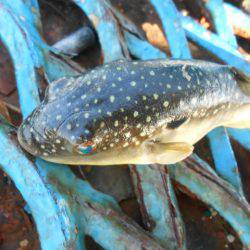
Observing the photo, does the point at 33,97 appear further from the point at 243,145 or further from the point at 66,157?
the point at 243,145

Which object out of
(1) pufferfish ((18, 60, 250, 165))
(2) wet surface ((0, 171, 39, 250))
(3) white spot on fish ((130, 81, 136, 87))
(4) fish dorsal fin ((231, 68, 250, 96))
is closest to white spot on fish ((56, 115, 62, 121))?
(1) pufferfish ((18, 60, 250, 165))

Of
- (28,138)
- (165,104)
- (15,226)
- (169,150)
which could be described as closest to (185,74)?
(165,104)

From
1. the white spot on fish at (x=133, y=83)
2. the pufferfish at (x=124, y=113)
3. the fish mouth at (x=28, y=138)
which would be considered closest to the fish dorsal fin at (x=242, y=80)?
the pufferfish at (x=124, y=113)

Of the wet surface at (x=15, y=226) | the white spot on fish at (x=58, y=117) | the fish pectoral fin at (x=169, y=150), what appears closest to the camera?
the white spot on fish at (x=58, y=117)

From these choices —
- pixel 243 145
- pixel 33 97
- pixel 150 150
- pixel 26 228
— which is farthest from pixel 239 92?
pixel 26 228

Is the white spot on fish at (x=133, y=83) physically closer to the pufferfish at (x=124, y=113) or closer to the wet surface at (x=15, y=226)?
the pufferfish at (x=124, y=113)

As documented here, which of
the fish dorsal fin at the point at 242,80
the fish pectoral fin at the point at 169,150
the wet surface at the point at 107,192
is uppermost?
the fish dorsal fin at the point at 242,80

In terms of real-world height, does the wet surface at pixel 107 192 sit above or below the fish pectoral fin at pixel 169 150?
below

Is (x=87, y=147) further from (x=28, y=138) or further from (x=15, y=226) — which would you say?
(x=15, y=226)
